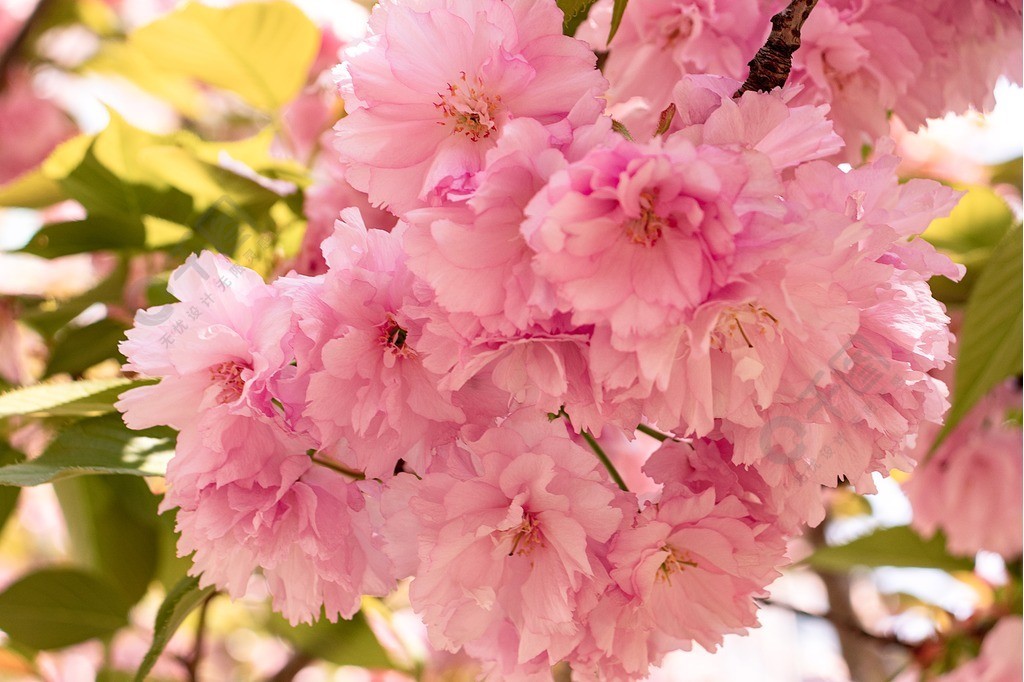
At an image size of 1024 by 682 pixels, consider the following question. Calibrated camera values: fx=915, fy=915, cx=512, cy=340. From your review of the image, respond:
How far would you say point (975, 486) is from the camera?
1062 millimetres

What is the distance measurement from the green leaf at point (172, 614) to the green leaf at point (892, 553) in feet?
2.39

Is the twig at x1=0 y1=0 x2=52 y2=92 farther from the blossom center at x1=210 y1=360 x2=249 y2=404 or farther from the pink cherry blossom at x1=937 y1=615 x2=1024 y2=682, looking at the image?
the pink cherry blossom at x1=937 y1=615 x2=1024 y2=682

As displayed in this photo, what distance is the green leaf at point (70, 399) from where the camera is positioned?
57 cm

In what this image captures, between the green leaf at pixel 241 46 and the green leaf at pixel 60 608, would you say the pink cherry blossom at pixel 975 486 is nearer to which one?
the green leaf at pixel 241 46

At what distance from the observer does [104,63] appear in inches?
62.1

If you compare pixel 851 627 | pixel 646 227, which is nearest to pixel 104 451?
pixel 646 227

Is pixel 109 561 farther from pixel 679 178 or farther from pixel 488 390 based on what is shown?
pixel 679 178

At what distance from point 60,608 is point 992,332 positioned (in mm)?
963

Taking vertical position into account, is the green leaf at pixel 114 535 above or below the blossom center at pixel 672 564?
below

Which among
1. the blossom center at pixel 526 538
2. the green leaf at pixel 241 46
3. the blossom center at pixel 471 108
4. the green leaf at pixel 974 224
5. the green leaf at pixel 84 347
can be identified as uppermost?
the blossom center at pixel 471 108

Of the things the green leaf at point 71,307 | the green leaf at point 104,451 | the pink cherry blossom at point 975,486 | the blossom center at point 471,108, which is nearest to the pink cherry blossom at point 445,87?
the blossom center at point 471,108

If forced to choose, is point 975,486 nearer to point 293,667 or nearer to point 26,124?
point 293,667

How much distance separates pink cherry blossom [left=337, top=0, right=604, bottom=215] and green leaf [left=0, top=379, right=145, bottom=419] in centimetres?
23

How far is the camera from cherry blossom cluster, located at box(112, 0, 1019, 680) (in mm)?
366
